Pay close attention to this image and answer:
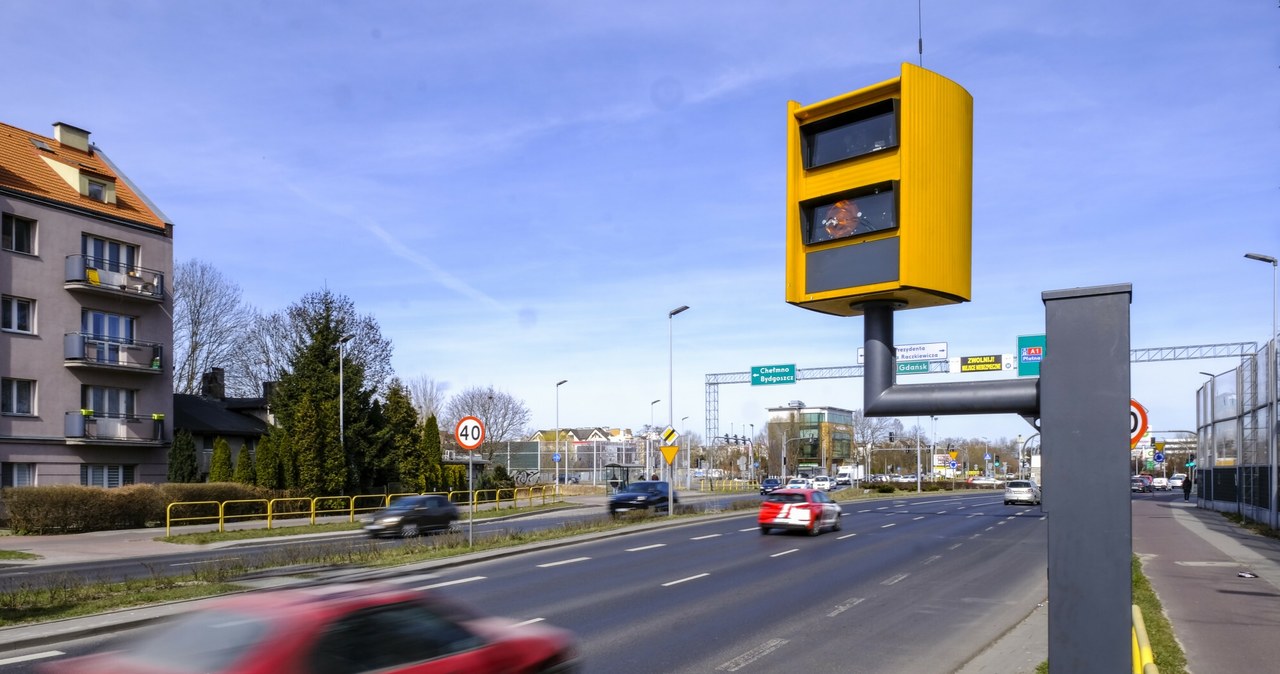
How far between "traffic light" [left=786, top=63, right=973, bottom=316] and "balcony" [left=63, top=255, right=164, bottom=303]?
38.5 metres

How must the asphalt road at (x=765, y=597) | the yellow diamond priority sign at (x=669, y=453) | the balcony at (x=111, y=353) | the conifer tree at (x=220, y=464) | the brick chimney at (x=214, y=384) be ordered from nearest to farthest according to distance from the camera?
the asphalt road at (x=765, y=597)
the yellow diamond priority sign at (x=669, y=453)
the balcony at (x=111, y=353)
the conifer tree at (x=220, y=464)
the brick chimney at (x=214, y=384)

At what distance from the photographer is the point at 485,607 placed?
13844mm

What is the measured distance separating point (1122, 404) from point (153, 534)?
3198 cm

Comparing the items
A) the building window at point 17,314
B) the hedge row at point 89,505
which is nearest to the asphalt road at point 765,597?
the hedge row at point 89,505

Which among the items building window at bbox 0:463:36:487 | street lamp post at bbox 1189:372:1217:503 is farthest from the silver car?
building window at bbox 0:463:36:487

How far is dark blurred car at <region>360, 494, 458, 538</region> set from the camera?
28.8 meters

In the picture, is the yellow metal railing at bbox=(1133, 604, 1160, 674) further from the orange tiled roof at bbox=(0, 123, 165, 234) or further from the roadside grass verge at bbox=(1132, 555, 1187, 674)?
the orange tiled roof at bbox=(0, 123, 165, 234)

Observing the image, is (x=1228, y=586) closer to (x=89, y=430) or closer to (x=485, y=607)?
(x=485, y=607)

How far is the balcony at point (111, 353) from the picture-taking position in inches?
1435

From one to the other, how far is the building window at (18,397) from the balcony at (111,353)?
1.59 m

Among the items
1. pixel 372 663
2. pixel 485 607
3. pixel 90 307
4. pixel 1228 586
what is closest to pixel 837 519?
pixel 1228 586

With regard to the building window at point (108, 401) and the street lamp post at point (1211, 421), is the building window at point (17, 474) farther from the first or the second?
the street lamp post at point (1211, 421)

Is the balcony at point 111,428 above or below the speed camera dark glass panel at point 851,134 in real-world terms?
below

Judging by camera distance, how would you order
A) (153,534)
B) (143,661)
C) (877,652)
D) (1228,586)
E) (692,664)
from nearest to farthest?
(143,661)
(692,664)
(877,652)
(1228,586)
(153,534)
